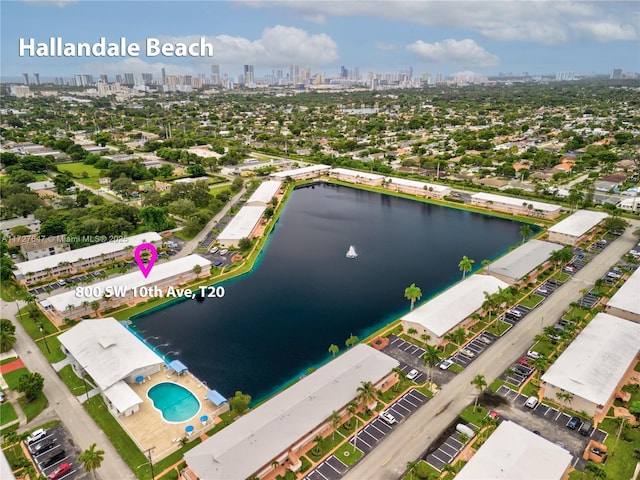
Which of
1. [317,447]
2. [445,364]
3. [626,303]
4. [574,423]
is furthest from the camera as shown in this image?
[626,303]

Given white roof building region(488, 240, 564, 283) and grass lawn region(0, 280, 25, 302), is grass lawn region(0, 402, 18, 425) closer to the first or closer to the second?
grass lawn region(0, 280, 25, 302)

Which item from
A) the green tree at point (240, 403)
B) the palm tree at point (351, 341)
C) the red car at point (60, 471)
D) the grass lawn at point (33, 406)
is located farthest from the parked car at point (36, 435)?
the palm tree at point (351, 341)

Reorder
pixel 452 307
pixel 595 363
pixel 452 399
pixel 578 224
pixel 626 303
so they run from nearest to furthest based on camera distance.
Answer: pixel 452 399 → pixel 595 363 → pixel 452 307 → pixel 626 303 → pixel 578 224

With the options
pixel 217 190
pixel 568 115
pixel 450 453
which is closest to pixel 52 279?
pixel 217 190

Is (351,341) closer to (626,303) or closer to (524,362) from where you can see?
(524,362)

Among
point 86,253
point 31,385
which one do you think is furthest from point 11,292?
point 31,385

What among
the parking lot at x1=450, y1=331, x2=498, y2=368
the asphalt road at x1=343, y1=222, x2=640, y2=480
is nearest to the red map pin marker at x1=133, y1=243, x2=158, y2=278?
the asphalt road at x1=343, y1=222, x2=640, y2=480

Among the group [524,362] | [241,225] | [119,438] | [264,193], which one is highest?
[264,193]

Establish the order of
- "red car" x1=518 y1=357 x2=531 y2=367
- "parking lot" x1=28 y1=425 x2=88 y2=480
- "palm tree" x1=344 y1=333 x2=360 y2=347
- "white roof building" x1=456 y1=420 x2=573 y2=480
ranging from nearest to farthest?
1. "white roof building" x1=456 y1=420 x2=573 y2=480
2. "parking lot" x1=28 y1=425 x2=88 y2=480
3. "red car" x1=518 y1=357 x2=531 y2=367
4. "palm tree" x1=344 y1=333 x2=360 y2=347
